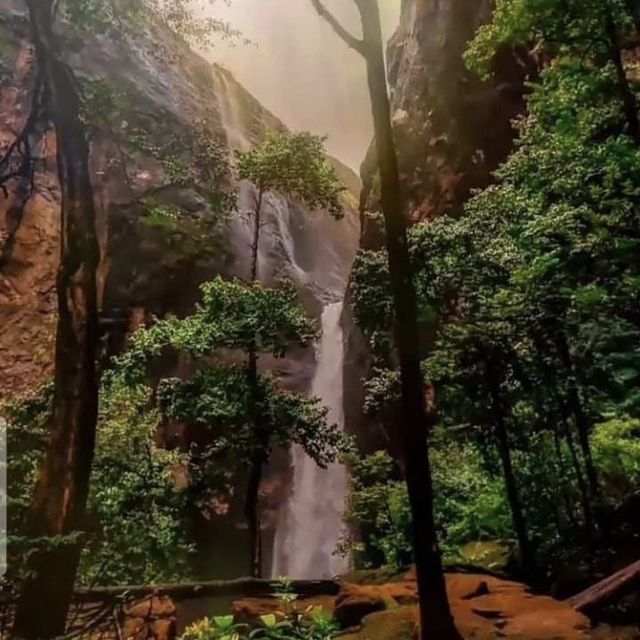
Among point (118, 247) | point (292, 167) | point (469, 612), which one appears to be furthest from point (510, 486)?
point (118, 247)

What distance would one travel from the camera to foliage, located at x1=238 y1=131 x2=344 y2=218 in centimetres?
1287

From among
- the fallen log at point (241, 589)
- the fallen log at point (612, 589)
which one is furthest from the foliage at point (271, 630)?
the fallen log at point (612, 589)

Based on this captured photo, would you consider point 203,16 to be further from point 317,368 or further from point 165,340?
point 317,368

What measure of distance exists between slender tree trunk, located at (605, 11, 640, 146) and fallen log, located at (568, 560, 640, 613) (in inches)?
176

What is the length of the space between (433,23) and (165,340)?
17.4m

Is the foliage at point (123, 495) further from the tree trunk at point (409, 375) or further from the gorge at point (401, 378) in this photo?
the tree trunk at point (409, 375)

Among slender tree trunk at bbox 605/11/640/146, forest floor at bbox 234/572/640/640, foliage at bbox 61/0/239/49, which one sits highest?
foliage at bbox 61/0/239/49

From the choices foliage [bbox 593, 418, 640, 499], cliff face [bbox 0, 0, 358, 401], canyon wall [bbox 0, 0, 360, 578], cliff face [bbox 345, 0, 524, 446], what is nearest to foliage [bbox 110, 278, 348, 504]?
foliage [bbox 593, 418, 640, 499]

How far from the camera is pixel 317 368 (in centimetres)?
2480

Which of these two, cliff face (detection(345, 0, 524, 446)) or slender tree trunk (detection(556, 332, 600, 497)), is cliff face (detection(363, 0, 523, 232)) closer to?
cliff face (detection(345, 0, 524, 446))

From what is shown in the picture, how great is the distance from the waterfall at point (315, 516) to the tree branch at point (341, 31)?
1385 centimetres

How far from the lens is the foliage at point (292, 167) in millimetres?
12867

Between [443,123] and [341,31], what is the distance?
53.1 feet

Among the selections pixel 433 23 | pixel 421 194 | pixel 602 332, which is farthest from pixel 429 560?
pixel 433 23
